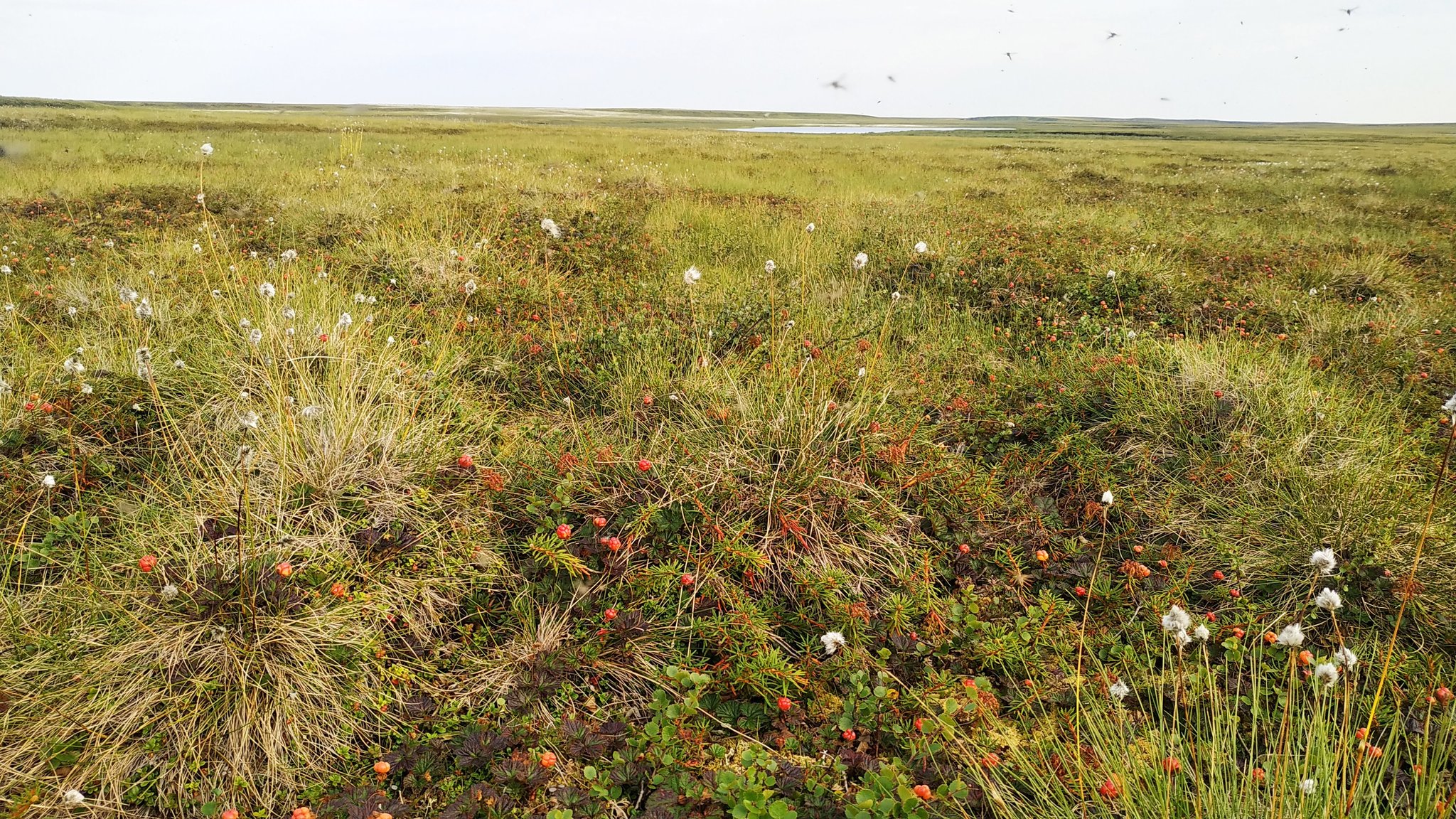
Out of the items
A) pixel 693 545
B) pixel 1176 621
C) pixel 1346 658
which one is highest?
pixel 1176 621

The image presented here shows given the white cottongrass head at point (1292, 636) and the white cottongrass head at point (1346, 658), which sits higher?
the white cottongrass head at point (1292, 636)

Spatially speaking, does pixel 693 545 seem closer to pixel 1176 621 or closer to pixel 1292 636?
pixel 1176 621

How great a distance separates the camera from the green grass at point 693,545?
2.17 metres

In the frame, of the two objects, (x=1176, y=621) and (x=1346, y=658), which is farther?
(x=1346, y=658)

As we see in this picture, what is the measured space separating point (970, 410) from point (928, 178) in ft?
47.0

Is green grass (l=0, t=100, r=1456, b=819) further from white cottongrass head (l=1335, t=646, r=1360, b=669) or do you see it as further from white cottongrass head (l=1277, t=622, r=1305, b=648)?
white cottongrass head (l=1277, t=622, r=1305, b=648)

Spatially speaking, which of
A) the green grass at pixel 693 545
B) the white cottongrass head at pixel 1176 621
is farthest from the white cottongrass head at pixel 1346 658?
the white cottongrass head at pixel 1176 621

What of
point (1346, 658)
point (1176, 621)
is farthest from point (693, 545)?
point (1346, 658)

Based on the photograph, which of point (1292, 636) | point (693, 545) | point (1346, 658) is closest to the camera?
point (1292, 636)

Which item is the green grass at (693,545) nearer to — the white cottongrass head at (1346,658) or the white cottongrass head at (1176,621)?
the white cottongrass head at (1346,658)

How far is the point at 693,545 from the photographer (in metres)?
3.14

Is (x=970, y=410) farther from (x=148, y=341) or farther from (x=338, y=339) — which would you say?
(x=148, y=341)

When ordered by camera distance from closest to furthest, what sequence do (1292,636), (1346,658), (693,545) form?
1. (1292,636)
2. (1346,658)
3. (693,545)

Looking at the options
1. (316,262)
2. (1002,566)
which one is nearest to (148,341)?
(316,262)
